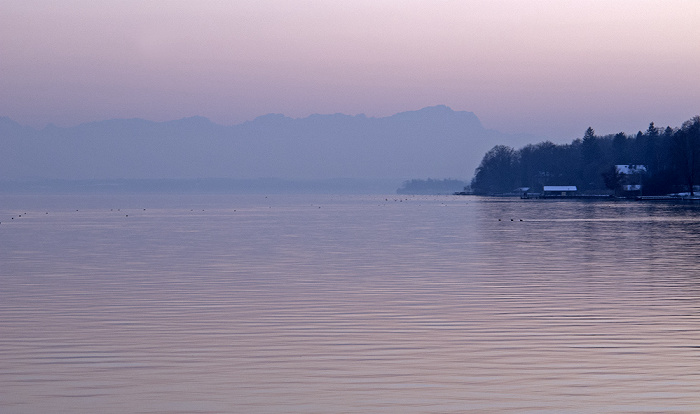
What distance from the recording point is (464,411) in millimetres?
13055

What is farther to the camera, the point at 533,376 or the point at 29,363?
the point at 29,363

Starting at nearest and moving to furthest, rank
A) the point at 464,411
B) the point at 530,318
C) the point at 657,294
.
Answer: the point at 464,411, the point at 530,318, the point at 657,294

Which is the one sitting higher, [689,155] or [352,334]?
[689,155]

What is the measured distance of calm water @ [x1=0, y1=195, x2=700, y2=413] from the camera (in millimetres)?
14008

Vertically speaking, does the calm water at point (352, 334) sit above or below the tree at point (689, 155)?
below

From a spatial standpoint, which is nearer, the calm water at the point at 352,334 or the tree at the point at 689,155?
the calm water at the point at 352,334

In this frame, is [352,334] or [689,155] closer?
[352,334]

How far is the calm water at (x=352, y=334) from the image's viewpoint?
1401 cm

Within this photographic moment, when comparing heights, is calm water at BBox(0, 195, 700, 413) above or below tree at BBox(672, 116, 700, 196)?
below

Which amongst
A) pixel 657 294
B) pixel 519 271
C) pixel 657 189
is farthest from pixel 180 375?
pixel 657 189

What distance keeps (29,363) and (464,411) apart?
28.9ft

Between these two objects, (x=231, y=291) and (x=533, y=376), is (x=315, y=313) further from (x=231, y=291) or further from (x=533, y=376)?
(x=533, y=376)

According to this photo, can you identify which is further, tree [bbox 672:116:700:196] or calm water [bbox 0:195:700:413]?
tree [bbox 672:116:700:196]

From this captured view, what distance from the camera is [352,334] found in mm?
20141
